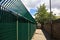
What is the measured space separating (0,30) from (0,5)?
1.54 feet

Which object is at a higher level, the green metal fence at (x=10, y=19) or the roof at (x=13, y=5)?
the roof at (x=13, y=5)

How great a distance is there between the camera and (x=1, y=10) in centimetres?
326

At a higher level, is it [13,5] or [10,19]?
[13,5]

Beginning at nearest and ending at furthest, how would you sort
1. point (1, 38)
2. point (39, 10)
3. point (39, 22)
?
point (1, 38), point (39, 10), point (39, 22)

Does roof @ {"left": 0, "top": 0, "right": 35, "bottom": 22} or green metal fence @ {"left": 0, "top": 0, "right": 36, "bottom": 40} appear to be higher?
roof @ {"left": 0, "top": 0, "right": 35, "bottom": 22}

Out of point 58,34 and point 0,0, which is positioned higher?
point 0,0

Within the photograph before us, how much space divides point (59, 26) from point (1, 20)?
1920cm

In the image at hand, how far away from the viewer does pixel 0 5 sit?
3.08 meters

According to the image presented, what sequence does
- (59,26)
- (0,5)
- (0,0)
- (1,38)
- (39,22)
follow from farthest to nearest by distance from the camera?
1. (39,22)
2. (59,26)
3. (1,38)
4. (0,5)
5. (0,0)

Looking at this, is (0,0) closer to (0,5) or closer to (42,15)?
(0,5)

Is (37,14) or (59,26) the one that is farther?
(37,14)

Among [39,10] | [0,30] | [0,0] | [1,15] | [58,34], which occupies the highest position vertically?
[39,10]

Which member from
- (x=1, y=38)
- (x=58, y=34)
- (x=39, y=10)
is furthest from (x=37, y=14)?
(x=1, y=38)

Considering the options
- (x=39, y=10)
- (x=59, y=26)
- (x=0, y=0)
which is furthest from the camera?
(x=39, y=10)
